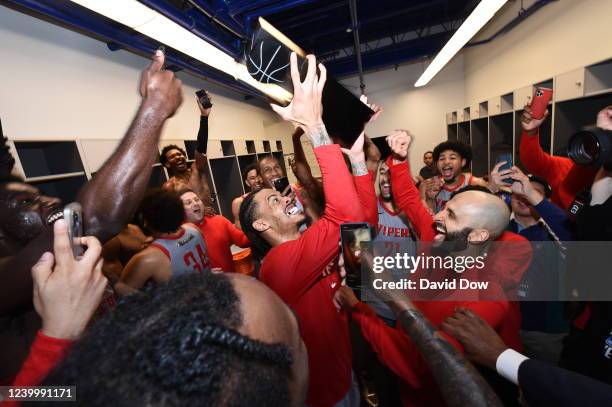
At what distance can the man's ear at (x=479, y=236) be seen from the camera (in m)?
1.34

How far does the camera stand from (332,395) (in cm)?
119

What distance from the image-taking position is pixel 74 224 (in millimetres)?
647

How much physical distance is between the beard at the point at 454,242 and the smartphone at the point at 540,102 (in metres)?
1.32

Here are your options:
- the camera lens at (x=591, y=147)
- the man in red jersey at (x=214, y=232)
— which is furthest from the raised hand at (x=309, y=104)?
the man in red jersey at (x=214, y=232)

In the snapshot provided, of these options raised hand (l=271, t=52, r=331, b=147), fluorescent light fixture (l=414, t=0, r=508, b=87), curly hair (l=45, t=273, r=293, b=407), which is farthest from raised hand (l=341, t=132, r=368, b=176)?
fluorescent light fixture (l=414, t=0, r=508, b=87)

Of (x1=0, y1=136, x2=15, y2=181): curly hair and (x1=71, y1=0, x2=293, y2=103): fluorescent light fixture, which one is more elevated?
(x1=71, y1=0, x2=293, y2=103): fluorescent light fixture

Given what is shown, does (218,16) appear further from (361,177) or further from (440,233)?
(440,233)

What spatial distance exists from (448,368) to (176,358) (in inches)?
30.3

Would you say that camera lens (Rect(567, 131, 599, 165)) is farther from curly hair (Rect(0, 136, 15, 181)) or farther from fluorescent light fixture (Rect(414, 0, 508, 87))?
curly hair (Rect(0, 136, 15, 181))

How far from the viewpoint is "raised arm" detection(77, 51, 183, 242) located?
0.76 m

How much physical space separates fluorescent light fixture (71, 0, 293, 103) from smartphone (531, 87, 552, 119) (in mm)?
1873

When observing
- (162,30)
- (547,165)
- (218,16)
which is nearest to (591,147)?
(547,165)

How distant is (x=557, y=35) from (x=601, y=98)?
1240 millimetres

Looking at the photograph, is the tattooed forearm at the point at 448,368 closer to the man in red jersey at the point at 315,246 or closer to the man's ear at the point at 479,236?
the man in red jersey at the point at 315,246
